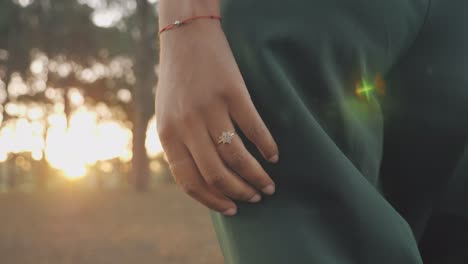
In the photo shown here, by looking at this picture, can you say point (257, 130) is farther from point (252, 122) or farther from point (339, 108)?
point (339, 108)

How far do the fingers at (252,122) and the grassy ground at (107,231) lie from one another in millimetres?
5158

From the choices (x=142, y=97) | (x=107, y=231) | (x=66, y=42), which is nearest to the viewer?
(x=107, y=231)

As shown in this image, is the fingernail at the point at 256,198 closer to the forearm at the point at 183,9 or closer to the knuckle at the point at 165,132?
the knuckle at the point at 165,132

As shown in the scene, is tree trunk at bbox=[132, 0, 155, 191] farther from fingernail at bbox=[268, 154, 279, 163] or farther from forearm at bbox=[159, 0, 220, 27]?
fingernail at bbox=[268, 154, 279, 163]

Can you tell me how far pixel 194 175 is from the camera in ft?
2.54

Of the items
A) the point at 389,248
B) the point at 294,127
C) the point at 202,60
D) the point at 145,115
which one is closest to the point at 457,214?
the point at 389,248

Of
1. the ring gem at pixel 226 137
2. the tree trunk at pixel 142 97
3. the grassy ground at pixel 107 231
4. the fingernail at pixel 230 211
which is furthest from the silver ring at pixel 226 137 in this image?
the tree trunk at pixel 142 97

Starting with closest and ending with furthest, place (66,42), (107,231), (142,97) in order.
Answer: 1. (107,231)
2. (142,97)
3. (66,42)

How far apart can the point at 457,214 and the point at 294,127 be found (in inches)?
17.7

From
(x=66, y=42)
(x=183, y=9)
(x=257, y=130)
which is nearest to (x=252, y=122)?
(x=257, y=130)

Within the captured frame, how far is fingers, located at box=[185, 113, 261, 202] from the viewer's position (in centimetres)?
75

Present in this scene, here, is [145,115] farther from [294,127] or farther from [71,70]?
[294,127]

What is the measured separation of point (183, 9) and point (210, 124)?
0.22 metres

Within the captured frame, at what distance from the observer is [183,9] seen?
82 cm
